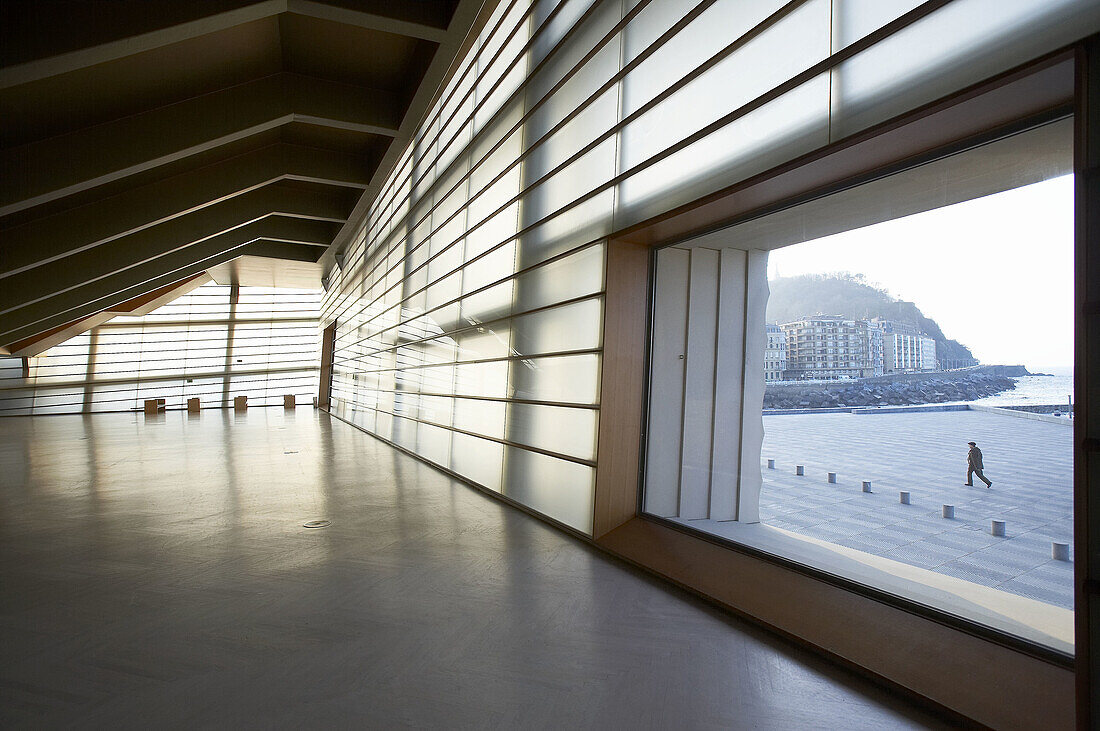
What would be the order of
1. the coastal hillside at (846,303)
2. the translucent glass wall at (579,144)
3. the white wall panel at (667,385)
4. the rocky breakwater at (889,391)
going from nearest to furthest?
the translucent glass wall at (579,144) → the rocky breakwater at (889,391) → the coastal hillside at (846,303) → the white wall panel at (667,385)

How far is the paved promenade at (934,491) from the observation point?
3.28 meters

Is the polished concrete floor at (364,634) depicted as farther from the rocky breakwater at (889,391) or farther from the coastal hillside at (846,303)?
the coastal hillside at (846,303)

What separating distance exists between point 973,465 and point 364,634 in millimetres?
3785

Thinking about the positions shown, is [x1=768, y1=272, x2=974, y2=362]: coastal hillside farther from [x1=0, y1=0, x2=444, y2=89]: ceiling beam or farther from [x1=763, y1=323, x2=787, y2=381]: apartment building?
[x1=0, y1=0, x2=444, y2=89]: ceiling beam

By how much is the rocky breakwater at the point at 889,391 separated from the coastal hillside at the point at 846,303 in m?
0.16

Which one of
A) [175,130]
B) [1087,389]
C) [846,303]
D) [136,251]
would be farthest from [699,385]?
[136,251]

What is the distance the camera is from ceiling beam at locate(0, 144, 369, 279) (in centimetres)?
969

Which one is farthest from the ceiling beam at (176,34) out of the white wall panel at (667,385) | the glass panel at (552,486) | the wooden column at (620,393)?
the glass panel at (552,486)

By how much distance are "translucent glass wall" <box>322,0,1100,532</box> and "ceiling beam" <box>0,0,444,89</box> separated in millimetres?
1989

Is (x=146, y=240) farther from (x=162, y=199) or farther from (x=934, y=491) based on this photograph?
(x=934, y=491)

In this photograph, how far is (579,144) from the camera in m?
6.93

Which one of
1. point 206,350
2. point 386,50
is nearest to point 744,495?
point 386,50

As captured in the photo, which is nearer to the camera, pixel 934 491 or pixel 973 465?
pixel 973 465

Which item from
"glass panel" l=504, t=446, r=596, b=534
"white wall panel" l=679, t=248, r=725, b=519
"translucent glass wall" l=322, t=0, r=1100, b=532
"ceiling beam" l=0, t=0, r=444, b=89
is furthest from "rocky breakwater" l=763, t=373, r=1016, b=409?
"ceiling beam" l=0, t=0, r=444, b=89
